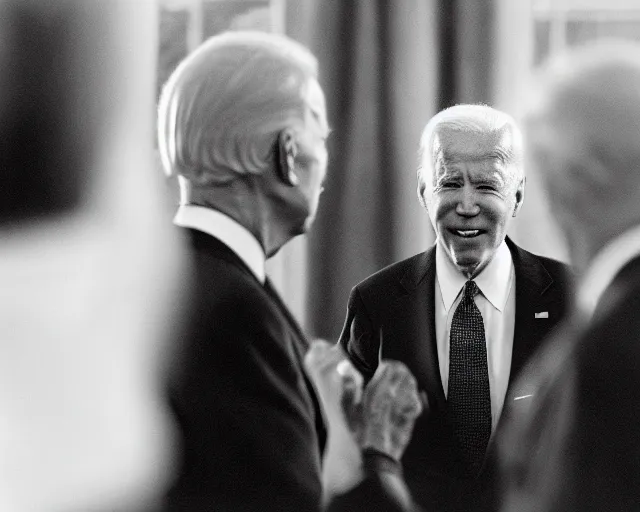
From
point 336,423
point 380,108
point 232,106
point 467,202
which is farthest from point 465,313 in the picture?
point 232,106

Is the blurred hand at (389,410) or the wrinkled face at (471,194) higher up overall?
the wrinkled face at (471,194)

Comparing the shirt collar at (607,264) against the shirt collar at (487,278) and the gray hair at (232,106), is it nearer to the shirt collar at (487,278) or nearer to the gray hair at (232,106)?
the shirt collar at (487,278)

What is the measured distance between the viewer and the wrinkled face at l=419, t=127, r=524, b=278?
4.54ft

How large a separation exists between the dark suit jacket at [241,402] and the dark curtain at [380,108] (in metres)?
0.13

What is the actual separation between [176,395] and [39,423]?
0.27m

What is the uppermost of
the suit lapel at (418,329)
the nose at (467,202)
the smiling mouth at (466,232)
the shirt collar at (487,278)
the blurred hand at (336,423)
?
the nose at (467,202)

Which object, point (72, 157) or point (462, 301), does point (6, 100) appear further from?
point (462, 301)

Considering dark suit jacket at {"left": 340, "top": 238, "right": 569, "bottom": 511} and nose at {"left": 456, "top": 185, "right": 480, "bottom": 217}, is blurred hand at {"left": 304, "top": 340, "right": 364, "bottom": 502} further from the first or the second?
nose at {"left": 456, "top": 185, "right": 480, "bottom": 217}

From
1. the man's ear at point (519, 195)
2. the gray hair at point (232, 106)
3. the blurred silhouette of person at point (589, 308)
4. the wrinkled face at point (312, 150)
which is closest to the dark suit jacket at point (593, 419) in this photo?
the blurred silhouette of person at point (589, 308)

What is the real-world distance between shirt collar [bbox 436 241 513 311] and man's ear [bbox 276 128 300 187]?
30 centimetres

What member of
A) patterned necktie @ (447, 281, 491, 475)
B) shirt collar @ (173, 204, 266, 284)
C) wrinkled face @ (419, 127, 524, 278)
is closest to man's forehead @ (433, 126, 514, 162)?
wrinkled face @ (419, 127, 524, 278)

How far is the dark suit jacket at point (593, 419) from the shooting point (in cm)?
128

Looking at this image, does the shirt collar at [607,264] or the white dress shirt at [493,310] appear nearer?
the shirt collar at [607,264]

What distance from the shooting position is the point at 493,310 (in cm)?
143
